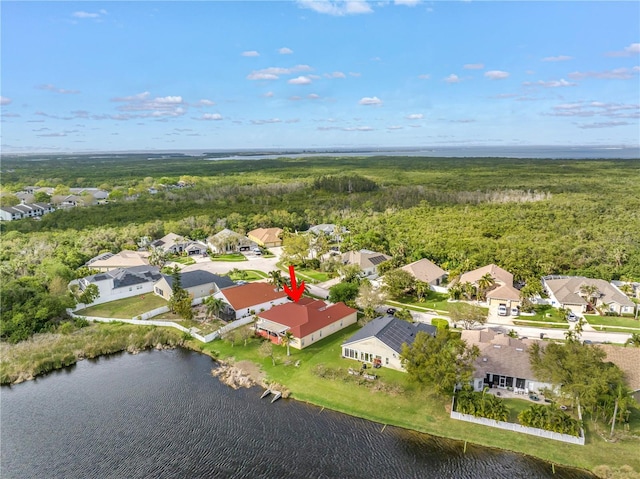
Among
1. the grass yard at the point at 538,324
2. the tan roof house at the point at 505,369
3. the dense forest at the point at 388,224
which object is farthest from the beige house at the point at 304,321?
the dense forest at the point at 388,224

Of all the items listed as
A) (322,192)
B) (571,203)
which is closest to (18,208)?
(322,192)

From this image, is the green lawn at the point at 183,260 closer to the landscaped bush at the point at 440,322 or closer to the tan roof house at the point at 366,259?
the tan roof house at the point at 366,259

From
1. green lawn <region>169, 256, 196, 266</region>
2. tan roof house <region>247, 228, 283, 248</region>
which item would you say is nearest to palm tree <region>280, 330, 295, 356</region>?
green lawn <region>169, 256, 196, 266</region>

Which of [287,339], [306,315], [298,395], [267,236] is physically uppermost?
[267,236]

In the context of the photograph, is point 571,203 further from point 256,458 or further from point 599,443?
point 256,458

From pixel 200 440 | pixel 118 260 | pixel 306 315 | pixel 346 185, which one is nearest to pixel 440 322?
pixel 306 315

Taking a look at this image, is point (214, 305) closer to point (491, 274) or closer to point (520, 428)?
point (520, 428)
